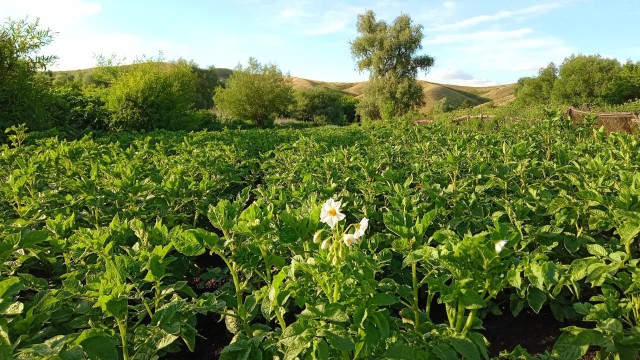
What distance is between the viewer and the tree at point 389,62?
150ft

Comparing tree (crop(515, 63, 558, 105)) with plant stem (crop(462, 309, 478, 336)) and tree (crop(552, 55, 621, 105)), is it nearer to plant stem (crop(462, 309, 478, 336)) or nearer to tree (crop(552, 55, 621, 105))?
tree (crop(552, 55, 621, 105))

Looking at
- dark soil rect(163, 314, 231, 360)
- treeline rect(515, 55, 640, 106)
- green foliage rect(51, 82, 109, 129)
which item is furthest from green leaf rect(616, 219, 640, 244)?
treeline rect(515, 55, 640, 106)

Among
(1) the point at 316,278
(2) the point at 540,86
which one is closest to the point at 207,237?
(1) the point at 316,278

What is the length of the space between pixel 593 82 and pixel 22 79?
138 feet

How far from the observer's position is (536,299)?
255cm

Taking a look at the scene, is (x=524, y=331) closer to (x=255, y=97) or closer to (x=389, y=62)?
(x=255, y=97)

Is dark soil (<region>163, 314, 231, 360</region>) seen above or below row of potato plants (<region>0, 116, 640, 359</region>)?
below

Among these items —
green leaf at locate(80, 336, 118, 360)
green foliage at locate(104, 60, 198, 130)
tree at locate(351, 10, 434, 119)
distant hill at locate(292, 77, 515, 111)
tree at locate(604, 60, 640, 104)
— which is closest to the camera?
green leaf at locate(80, 336, 118, 360)

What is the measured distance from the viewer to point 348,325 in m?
1.98

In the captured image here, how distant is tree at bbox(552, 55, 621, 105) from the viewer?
128 feet

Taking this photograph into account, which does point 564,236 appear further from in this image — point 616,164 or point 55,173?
point 55,173

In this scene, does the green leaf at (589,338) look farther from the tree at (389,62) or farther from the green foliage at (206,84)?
the green foliage at (206,84)

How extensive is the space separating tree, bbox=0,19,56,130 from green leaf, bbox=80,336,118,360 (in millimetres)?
14344

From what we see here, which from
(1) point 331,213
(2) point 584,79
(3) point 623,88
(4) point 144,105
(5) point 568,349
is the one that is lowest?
(5) point 568,349
